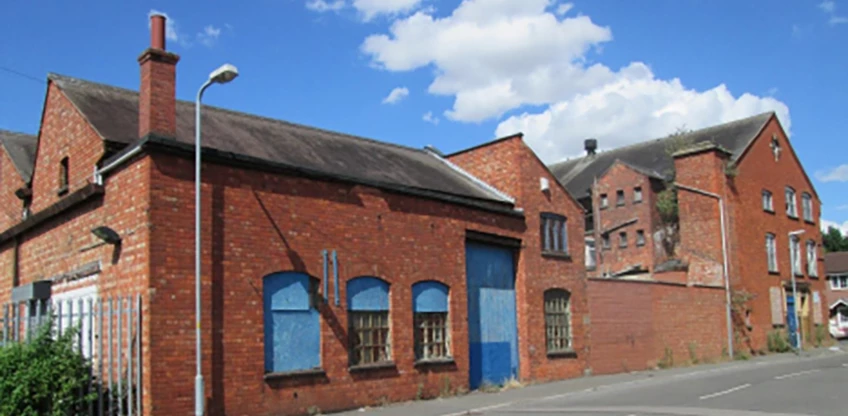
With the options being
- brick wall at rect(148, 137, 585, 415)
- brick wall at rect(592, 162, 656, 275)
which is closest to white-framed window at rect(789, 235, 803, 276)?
brick wall at rect(592, 162, 656, 275)

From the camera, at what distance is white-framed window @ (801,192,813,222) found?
39656mm

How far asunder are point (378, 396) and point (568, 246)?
29.0 feet

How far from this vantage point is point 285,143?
18.7 m

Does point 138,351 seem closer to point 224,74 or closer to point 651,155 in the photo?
point 224,74

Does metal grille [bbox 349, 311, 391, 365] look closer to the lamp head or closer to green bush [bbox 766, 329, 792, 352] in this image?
the lamp head

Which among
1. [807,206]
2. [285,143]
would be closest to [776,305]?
[807,206]

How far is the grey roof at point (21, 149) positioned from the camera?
21.6 m

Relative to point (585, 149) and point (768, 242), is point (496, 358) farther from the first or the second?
point (585, 149)

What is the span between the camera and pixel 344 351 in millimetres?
15797

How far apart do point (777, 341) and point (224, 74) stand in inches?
1142

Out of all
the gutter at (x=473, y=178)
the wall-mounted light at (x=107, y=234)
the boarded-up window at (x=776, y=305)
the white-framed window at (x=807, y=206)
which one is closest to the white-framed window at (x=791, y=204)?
the white-framed window at (x=807, y=206)

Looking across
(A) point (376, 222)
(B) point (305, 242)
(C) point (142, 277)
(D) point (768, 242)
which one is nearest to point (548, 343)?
(A) point (376, 222)

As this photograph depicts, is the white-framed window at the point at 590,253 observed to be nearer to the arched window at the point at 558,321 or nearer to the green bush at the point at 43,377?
the arched window at the point at 558,321

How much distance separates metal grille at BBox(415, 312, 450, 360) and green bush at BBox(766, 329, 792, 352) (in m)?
20.5
